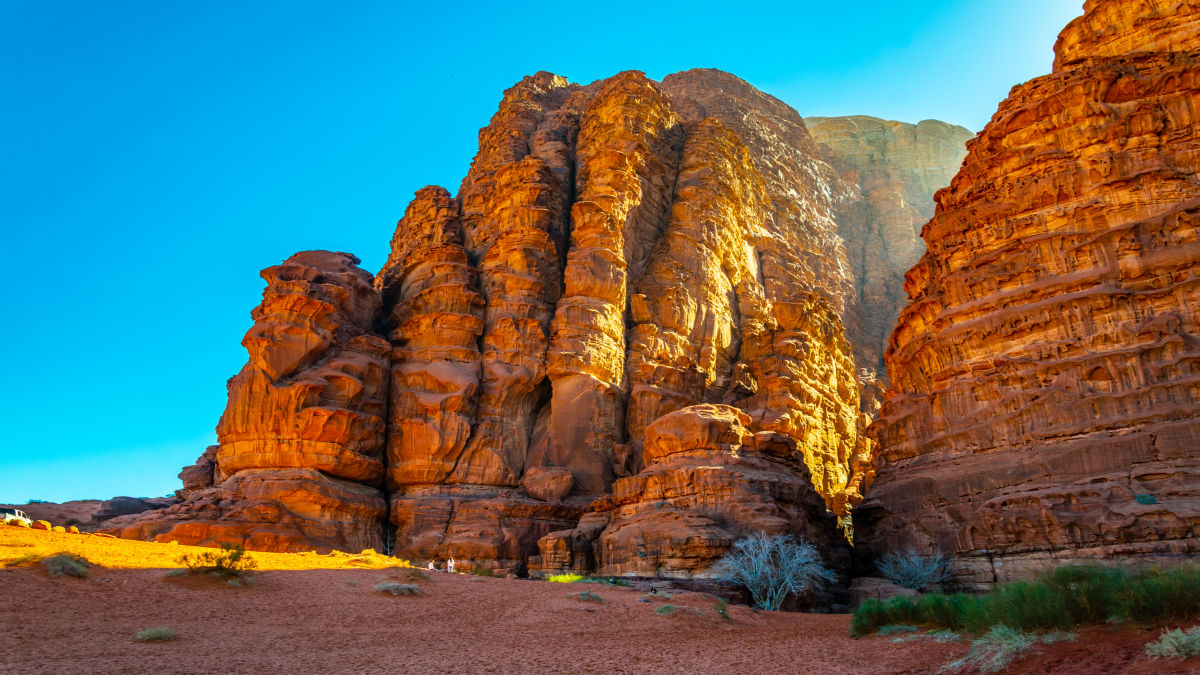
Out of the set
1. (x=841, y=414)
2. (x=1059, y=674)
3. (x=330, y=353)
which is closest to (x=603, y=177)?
(x=330, y=353)

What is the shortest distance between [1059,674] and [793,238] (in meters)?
74.7

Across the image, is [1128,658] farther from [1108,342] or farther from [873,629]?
[1108,342]

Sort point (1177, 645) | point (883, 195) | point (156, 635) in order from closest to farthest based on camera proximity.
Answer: point (1177, 645) → point (156, 635) → point (883, 195)

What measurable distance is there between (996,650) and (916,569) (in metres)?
19.3

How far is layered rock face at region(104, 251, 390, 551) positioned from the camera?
38.2m

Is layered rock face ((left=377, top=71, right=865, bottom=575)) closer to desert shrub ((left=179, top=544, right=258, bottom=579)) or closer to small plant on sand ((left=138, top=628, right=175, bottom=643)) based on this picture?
desert shrub ((left=179, top=544, right=258, bottom=579))

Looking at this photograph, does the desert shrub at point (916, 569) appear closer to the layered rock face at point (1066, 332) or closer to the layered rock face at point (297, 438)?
the layered rock face at point (1066, 332)

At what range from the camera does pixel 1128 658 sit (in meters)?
10.1

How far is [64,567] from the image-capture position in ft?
53.2

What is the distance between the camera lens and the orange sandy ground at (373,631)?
39.8 ft

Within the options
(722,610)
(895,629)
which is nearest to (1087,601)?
(895,629)

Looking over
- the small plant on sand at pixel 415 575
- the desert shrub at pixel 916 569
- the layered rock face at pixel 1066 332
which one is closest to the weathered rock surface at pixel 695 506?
the desert shrub at pixel 916 569

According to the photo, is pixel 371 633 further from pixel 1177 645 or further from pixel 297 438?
pixel 297 438

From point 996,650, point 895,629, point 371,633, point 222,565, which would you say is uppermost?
point 222,565
